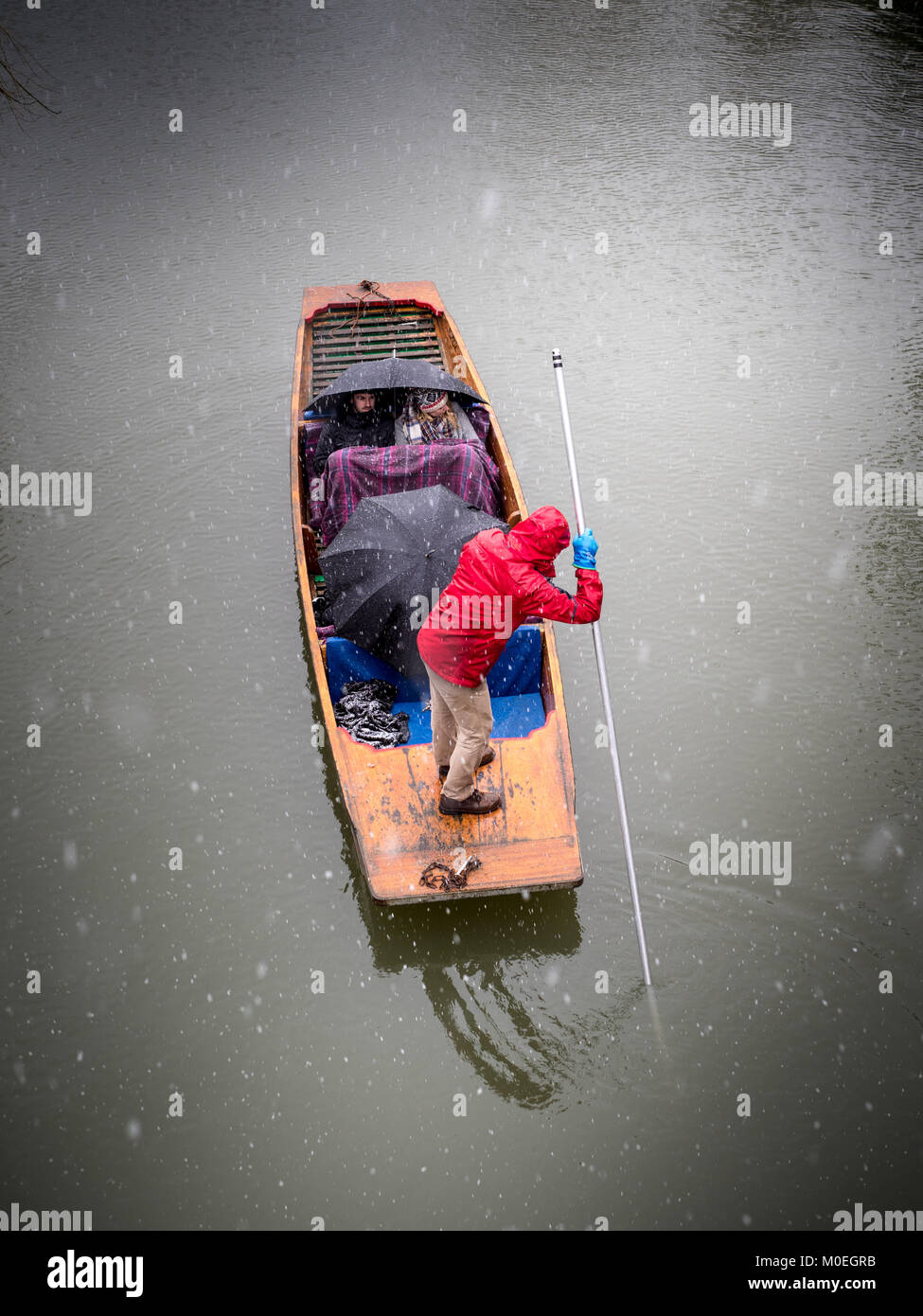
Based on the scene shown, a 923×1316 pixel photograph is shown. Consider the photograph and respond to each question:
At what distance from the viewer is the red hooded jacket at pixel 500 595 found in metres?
4.61

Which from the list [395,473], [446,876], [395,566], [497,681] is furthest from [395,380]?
[446,876]

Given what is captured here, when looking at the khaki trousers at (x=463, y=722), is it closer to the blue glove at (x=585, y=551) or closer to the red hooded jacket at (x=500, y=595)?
the red hooded jacket at (x=500, y=595)

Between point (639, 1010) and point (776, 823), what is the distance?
1.46m

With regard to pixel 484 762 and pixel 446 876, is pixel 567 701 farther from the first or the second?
pixel 446 876

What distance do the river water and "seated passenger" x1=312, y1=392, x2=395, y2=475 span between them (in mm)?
895

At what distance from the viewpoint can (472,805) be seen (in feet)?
16.9

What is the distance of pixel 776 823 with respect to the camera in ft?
19.3

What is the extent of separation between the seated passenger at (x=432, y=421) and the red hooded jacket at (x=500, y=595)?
2819 mm

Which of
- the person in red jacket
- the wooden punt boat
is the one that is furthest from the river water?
the person in red jacket

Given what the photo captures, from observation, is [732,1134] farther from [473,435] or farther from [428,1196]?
[473,435]

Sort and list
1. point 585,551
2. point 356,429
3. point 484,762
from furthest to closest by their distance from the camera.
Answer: point 356,429
point 484,762
point 585,551

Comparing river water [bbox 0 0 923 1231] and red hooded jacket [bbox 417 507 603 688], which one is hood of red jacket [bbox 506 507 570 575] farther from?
river water [bbox 0 0 923 1231]

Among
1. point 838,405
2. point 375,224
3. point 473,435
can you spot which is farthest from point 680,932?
point 375,224

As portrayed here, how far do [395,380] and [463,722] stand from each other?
119 inches
